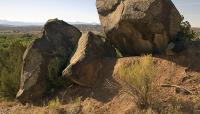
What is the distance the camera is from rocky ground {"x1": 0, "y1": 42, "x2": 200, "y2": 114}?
7.95 meters

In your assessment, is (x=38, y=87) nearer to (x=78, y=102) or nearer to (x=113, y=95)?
(x=78, y=102)

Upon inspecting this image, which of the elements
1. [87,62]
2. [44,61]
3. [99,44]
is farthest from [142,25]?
[44,61]

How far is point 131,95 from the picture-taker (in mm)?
8359

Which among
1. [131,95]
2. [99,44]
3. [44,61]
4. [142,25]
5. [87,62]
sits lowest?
[131,95]

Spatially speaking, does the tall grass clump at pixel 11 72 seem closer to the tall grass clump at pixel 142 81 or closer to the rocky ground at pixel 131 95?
the rocky ground at pixel 131 95

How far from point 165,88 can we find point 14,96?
201 inches

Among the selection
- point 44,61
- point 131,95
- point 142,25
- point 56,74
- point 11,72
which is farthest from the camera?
point 11,72

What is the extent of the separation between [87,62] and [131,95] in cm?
189

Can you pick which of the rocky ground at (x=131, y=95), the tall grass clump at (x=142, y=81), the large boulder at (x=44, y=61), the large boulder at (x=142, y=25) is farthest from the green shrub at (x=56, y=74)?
the tall grass clump at (x=142, y=81)

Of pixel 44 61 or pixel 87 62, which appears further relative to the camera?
pixel 44 61

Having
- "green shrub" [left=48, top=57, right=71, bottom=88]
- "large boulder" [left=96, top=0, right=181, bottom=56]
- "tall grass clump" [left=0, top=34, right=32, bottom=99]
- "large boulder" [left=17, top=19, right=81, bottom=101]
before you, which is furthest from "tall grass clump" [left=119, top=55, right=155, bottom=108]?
"tall grass clump" [left=0, top=34, right=32, bottom=99]

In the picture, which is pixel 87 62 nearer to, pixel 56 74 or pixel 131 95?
pixel 56 74

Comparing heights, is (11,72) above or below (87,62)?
below

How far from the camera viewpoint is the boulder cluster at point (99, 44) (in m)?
9.60
